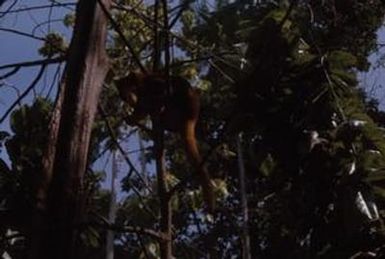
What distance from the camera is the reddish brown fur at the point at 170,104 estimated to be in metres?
2.79

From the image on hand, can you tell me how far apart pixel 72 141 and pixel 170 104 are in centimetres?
87

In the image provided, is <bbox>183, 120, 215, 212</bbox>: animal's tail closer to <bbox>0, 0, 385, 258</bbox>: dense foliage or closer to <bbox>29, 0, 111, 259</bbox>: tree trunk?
<bbox>0, 0, 385, 258</bbox>: dense foliage

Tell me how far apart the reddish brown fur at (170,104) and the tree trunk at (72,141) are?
45 cm

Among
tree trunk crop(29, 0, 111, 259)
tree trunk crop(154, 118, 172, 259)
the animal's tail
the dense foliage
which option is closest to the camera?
tree trunk crop(29, 0, 111, 259)

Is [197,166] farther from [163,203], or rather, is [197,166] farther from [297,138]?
[297,138]

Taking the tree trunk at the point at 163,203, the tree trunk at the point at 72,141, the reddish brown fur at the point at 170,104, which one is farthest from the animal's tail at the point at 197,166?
the tree trunk at the point at 72,141

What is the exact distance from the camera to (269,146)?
2330mm

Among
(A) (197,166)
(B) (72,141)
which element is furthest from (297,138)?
(B) (72,141)

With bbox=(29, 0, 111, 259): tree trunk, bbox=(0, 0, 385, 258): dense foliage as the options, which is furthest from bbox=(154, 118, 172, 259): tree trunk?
bbox=(29, 0, 111, 259): tree trunk

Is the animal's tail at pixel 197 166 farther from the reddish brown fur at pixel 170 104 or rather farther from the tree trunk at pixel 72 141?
the tree trunk at pixel 72 141

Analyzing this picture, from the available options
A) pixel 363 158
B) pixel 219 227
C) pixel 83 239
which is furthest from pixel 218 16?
pixel 219 227

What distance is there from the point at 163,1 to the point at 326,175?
819mm

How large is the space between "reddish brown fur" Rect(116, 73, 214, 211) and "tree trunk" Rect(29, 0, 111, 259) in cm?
45

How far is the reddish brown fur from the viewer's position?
110 inches
